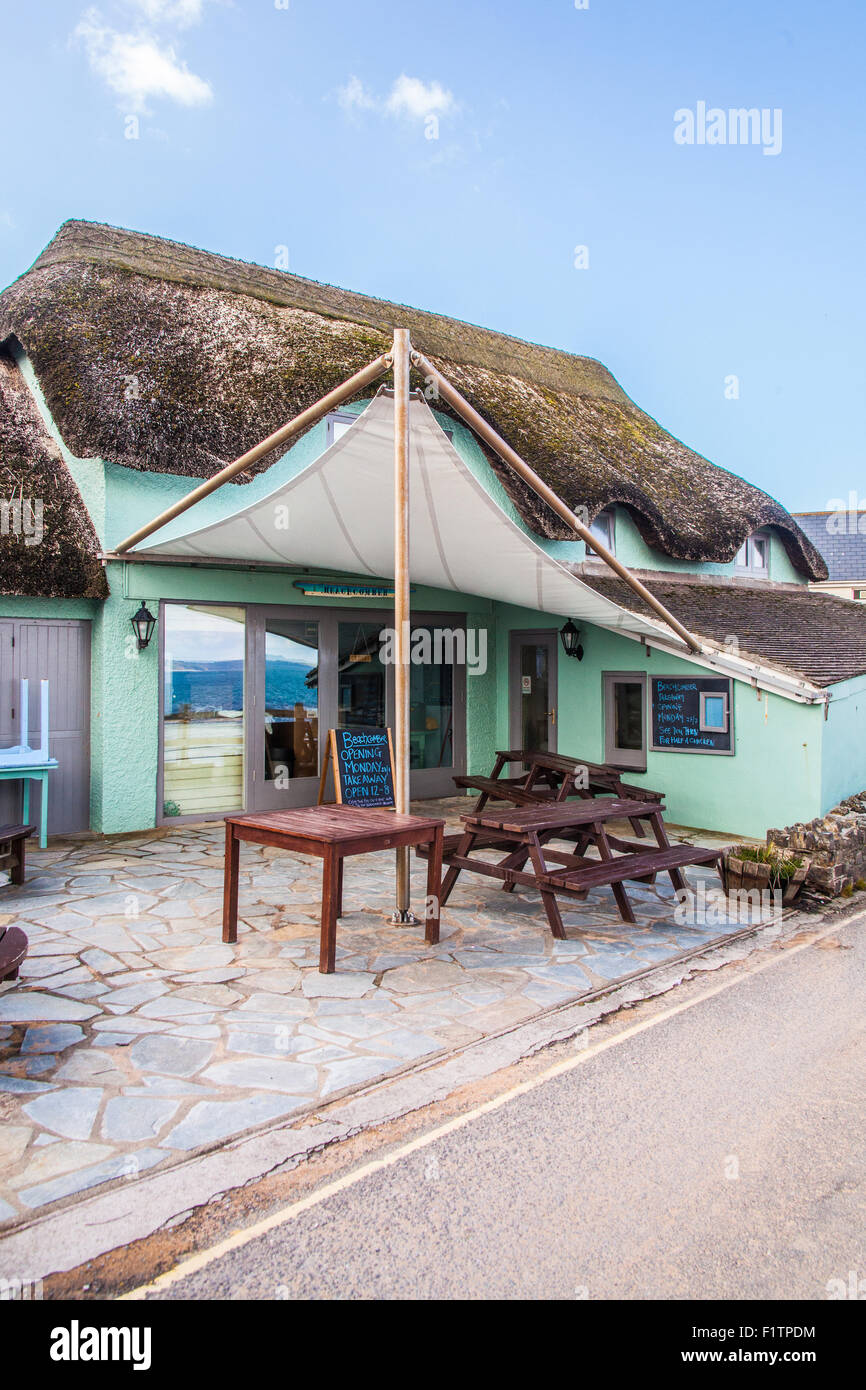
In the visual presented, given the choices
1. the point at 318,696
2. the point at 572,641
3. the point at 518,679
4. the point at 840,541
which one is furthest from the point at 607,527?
the point at 840,541

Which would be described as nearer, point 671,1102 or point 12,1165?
point 12,1165

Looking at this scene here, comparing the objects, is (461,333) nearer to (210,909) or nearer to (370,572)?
(370,572)

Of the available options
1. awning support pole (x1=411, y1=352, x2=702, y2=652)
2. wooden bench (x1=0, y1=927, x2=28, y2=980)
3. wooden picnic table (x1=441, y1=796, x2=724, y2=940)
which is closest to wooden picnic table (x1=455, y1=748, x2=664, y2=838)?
wooden picnic table (x1=441, y1=796, x2=724, y2=940)

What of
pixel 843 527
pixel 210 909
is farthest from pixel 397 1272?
pixel 843 527

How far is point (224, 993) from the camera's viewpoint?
466 cm

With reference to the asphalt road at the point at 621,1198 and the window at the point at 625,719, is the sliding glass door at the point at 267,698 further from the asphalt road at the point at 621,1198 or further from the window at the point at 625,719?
the asphalt road at the point at 621,1198

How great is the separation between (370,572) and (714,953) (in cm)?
531

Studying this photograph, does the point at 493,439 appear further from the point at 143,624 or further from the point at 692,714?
the point at 692,714

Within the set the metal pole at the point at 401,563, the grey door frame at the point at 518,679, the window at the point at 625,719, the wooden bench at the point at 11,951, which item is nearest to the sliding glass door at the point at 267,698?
the grey door frame at the point at 518,679

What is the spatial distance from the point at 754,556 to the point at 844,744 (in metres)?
6.13

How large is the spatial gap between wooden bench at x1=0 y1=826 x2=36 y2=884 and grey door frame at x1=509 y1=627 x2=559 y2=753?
20.3ft

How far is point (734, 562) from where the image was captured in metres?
14.0

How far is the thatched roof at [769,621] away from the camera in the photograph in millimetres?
9070

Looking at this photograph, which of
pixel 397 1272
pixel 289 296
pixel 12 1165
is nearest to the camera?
pixel 397 1272
